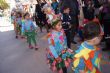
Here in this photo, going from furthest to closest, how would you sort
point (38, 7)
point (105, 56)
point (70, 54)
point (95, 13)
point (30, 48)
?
point (38, 7)
point (30, 48)
point (95, 13)
point (105, 56)
point (70, 54)

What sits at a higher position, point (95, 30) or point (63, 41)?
point (95, 30)

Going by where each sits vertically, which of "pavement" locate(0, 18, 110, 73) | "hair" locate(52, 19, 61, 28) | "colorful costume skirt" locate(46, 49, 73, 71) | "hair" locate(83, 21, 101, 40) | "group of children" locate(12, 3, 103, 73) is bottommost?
"pavement" locate(0, 18, 110, 73)

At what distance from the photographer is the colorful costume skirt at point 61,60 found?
680 cm

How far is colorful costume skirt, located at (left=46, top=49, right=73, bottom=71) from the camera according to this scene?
680cm

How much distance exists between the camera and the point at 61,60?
692 centimetres

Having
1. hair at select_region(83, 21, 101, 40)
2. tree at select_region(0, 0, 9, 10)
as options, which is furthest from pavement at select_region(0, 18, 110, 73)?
tree at select_region(0, 0, 9, 10)

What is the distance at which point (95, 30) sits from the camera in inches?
181

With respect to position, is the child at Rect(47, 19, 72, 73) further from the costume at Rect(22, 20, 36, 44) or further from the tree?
the tree

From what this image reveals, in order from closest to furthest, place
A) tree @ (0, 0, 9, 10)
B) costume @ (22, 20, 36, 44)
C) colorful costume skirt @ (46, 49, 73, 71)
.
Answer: colorful costume skirt @ (46, 49, 73, 71) → costume @ (22, 20, 36, 44) → tree @ (0, 0, 9, 10)

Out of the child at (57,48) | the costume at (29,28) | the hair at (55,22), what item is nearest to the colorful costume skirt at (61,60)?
the child at (57,48)

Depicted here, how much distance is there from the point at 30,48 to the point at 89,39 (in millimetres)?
8028

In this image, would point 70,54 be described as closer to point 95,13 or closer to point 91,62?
point 91,62

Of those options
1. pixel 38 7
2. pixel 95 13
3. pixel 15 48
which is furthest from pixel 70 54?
pixel 38 7

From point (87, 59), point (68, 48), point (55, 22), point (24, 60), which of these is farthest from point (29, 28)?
point (87, 59)
